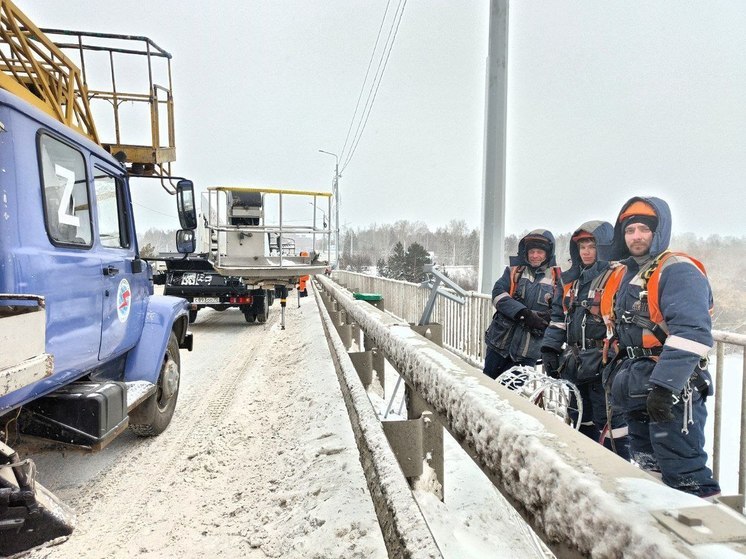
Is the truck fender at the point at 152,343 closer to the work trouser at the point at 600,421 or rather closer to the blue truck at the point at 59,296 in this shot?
the blue truck at the point at 59,296

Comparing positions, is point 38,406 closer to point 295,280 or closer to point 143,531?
point 143,531

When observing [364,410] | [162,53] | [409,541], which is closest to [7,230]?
[364,410]

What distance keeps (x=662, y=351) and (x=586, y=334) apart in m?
0.99

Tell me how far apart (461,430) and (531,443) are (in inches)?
14.0

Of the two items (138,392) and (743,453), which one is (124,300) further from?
(743,453)

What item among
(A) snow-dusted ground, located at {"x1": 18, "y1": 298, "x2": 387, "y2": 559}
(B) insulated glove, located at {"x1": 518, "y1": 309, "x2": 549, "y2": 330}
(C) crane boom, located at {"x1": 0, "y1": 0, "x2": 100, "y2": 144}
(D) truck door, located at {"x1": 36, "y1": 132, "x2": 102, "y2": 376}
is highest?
(C) crane boom, located at {"x1": 0, "y1": 0, "x2": 100, "y2": 144}

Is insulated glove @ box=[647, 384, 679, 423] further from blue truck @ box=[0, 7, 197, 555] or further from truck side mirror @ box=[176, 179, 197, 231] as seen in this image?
truck side mirror @ box=[176, 179, 197, 231]

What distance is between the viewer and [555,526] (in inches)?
33.3

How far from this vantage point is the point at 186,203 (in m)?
4.18

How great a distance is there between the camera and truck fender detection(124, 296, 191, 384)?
3.79 meters

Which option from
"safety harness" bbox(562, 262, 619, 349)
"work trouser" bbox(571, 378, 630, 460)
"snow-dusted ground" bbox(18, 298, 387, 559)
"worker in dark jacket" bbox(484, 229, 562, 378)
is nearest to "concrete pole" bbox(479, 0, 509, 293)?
"worker in dark jacket" bbox(484, 229, 562, 378)

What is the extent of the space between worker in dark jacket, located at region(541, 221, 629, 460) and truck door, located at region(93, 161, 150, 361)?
126 inches

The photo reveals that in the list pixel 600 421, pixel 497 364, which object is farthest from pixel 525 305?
pixel 600 421

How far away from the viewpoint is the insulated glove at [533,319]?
4.02 m
